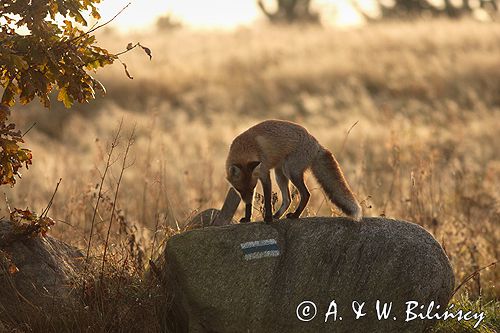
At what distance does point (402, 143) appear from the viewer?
15336mm

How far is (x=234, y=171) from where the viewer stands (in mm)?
7484

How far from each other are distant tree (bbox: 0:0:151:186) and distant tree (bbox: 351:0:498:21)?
4569cm

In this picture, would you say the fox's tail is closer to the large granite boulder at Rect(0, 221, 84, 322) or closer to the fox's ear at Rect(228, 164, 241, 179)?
the fox's ear at Rect(228, 164, 241, 179)

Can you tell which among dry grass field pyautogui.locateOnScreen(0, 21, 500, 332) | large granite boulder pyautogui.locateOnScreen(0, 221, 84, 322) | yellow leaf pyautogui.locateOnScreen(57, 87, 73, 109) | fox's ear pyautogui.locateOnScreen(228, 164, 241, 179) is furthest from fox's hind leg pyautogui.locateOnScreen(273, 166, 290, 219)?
yellow leaf pyautogui.locateOnScreen(57, 87, 73, 109)

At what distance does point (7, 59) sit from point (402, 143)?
10.1 m

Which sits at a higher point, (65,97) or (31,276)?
(65,97)

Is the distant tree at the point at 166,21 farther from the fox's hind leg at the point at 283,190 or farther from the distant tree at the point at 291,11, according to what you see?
the fox's hind leg at the point at 283,190

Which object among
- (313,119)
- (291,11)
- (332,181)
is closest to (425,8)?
(291,11)

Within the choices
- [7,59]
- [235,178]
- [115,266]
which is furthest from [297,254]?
[7,59]

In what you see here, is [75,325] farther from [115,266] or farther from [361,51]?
[361,51]

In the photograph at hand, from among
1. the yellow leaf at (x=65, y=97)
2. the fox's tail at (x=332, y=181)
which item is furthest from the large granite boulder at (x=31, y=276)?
the fox's tail at (x=332, y=181)

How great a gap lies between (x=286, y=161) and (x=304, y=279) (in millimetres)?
1135

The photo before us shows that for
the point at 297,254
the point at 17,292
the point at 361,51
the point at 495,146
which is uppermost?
the point at 17,292

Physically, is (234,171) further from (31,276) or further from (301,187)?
(31,276)
